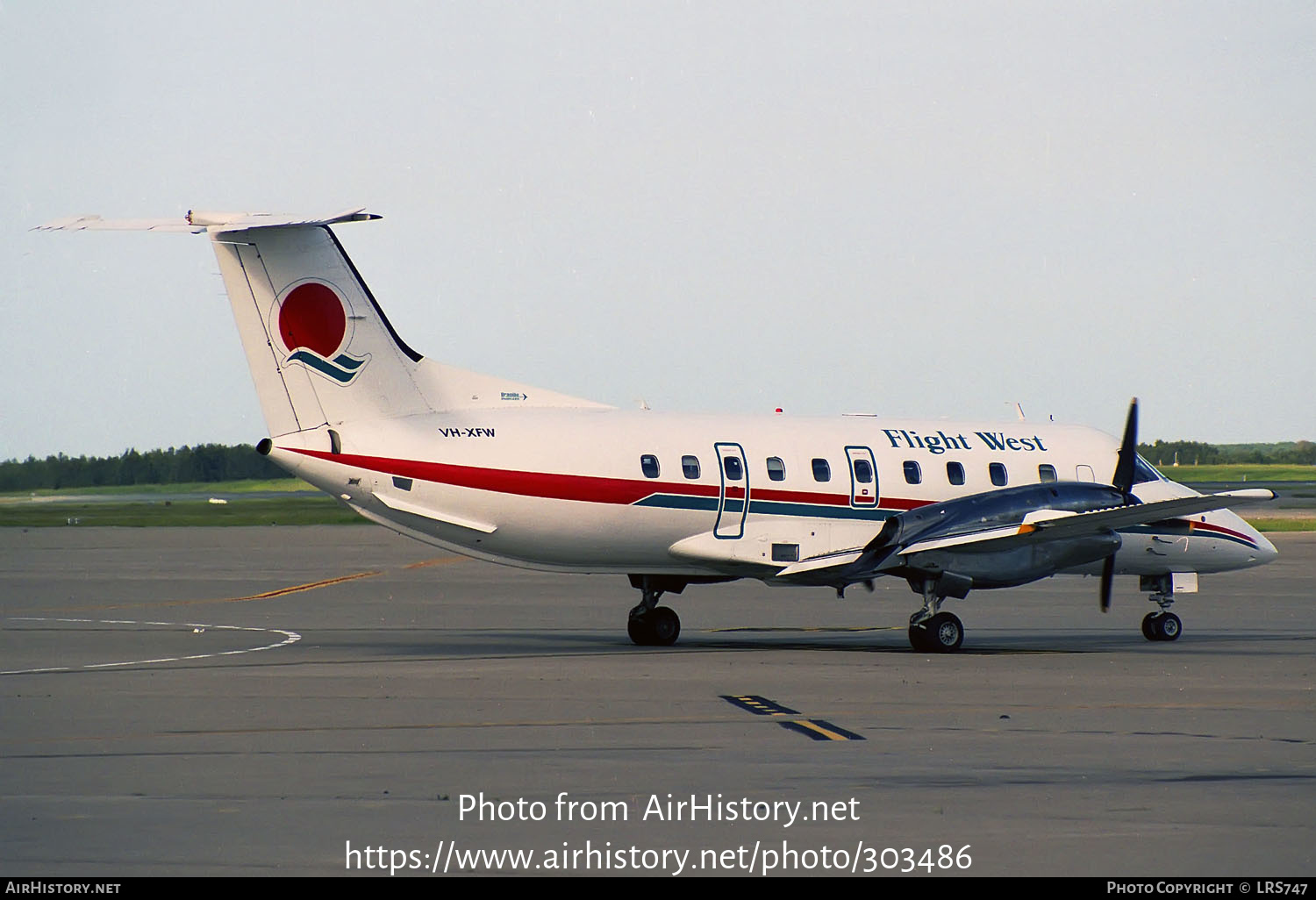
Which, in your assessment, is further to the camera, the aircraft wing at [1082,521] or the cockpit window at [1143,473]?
the cockpit window at [1143,473]

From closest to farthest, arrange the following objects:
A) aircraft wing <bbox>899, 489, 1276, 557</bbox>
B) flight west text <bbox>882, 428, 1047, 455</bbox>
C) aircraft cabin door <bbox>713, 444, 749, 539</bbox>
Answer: aircraft wing <bbox>899, 489, 1276, 557</bbox>
aircraft cabin door <bbox>713, 444, 749, 539</bbox>
flight west text <bbox>882, 428, 1047, 455</bbox>

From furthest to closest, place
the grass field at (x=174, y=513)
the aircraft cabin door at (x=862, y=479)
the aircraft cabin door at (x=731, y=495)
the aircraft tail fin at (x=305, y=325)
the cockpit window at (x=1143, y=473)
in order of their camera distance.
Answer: the grass field at (x=174, y=513) < the cockpit window at (x=1143, y=473) < the aircraft cabin door at (x=862, y=479) < the aircraft cabin door at (x=731, y=495) < the aircraft tail fin at (x=305, y=325)

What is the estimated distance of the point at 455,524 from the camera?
21.2m

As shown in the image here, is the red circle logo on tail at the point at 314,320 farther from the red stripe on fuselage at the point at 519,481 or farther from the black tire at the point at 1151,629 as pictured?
the black tire at the point at 1151,629

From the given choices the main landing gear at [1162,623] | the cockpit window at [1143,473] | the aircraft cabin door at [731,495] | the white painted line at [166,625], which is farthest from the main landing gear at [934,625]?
the white painted line at [166,625]

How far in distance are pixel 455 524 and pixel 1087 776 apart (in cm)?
1157

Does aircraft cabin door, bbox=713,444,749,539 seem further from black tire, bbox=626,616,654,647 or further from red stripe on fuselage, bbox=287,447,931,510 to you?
black tire, bbox=626,616,654,647

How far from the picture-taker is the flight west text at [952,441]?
24.4 m

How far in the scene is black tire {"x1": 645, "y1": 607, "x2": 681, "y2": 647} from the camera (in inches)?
909

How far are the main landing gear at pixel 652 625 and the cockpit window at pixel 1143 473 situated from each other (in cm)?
812

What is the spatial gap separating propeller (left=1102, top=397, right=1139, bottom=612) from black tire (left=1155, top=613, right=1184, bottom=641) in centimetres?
108

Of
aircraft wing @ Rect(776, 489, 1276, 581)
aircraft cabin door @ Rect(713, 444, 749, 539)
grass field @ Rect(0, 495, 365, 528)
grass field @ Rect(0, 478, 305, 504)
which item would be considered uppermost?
grass field @ Rect(0, 478, 305, 504)

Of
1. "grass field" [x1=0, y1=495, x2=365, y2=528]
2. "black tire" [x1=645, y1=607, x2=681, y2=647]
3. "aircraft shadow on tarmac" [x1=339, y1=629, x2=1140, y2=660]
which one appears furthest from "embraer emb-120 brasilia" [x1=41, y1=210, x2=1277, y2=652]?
"grass field" [x1=0, y1=495, x2=365, y2=528]

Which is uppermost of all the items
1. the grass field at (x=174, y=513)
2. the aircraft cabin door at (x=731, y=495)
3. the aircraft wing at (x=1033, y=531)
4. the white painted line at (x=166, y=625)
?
the grass field at (x=174, y=513)
